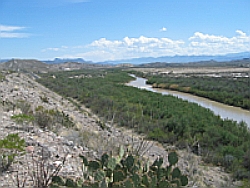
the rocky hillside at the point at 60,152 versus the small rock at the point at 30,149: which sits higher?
the small rock at the point at 30,149

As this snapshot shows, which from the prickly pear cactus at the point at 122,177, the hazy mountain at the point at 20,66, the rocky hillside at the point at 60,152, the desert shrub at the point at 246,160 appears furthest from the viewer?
the hazy mountain at the point at 20,66

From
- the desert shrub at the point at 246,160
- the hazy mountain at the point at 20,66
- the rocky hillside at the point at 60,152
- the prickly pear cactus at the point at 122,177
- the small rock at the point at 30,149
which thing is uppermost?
the hazy mountain at the point at 20,66

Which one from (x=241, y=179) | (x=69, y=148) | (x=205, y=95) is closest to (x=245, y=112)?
(x=205, y=95)

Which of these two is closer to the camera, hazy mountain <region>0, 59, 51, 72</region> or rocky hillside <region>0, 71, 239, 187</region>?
rocky hillside <region>0, 71, 239, 187</region>

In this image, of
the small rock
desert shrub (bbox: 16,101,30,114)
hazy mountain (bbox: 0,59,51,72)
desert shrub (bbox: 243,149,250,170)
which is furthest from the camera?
hazy mountain (bbox: 0,59,51,72)

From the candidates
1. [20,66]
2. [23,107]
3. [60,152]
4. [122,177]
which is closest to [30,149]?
[60,152]

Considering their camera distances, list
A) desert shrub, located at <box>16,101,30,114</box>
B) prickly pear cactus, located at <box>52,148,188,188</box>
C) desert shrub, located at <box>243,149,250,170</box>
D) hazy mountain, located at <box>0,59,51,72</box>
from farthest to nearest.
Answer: hazy mountain, located at <box>0,59,51,72</box>
desert shrub, located at <box>16,101,30,114</box>
desert shrub, located at <box>243,149,250,170</box>
prickly pear cactus, located at <box>52,148,188,188</box>

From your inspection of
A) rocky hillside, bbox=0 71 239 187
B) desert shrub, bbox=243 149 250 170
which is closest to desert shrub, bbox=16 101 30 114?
rocky hillside, bbox=0 71 239 187

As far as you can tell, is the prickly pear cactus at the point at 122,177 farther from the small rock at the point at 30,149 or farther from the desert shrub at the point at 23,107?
the desert shrub at the point at 23,107

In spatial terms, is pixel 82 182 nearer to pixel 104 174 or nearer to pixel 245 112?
pixel 104 174

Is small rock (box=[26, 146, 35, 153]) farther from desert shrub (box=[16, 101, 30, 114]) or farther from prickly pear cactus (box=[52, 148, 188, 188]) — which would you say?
desert shrub (box=[16, 101, 30, 114])

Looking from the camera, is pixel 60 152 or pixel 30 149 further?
pixel 60 152

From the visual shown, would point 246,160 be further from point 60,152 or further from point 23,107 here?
point 23,107

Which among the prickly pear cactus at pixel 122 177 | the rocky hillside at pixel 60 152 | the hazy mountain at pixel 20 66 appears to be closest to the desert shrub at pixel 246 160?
the rocky hillside at pixel 60 152
